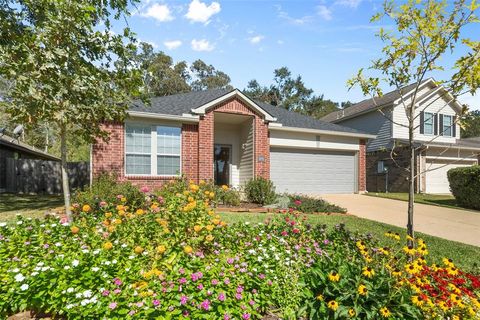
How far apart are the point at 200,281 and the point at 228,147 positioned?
12.2 metres

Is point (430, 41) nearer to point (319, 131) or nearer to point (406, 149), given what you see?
point (319, 131)

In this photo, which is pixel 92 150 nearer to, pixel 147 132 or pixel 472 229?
pixel 147 132

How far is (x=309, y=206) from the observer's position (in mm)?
9469

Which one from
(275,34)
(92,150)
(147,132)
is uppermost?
(275,34)

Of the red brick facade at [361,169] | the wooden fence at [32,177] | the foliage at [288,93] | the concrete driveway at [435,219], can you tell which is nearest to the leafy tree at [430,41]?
the concrete driveway at [435,219]

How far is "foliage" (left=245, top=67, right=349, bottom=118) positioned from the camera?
45312mm

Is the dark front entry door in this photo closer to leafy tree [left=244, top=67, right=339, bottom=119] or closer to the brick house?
the brick house

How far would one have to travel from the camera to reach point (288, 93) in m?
46.8

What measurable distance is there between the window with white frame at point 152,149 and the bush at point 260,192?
3.06 meters

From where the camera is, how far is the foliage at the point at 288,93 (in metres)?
45.3

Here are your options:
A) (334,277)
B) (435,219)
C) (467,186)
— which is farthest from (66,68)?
(467,186)

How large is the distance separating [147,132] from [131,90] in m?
3.87

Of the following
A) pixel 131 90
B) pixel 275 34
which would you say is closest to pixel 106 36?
pixel 131 90

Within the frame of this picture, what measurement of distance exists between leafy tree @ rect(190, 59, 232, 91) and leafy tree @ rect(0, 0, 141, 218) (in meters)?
36.6
